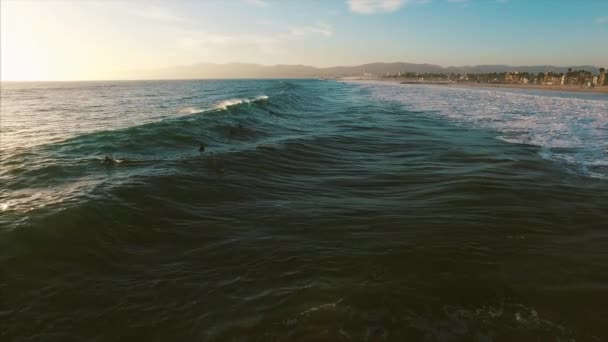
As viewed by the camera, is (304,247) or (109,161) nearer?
(304,247)

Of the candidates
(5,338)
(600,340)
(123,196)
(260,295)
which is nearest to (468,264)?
(600,340)

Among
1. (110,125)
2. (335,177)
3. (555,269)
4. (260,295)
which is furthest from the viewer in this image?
(110,125)

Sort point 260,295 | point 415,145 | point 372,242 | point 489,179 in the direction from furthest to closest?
point 415,145 < point 489,179 < point 372,242 < point 260,295

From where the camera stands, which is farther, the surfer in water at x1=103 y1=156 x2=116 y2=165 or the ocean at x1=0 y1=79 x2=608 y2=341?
the surfer in water at x1=103 y1=156 x2=116 y2=165

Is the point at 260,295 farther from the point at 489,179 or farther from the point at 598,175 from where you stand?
the point at 598,175

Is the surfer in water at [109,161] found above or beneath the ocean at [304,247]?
above

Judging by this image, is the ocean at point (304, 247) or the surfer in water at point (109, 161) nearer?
the ocean at point (304, 247)

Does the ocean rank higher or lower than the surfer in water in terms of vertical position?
lower

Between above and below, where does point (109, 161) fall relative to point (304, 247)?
above
